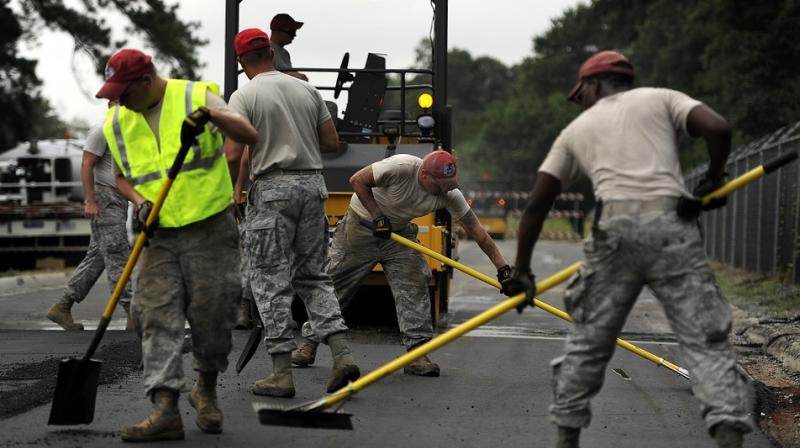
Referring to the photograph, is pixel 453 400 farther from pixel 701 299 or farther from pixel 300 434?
pixel 701 299

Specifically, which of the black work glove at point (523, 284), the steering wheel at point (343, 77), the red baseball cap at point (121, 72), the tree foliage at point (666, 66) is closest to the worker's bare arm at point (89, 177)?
the steering wheel at point (343, 77)

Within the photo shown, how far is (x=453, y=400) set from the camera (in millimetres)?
7207

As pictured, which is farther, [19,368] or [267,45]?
[19,368]

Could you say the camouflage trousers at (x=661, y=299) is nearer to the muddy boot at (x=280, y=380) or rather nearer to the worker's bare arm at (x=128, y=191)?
the worker's bare arm at (x=128, y=191)

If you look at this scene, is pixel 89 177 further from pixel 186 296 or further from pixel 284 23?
pixel 186 296

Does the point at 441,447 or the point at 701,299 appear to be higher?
the point at 701,299

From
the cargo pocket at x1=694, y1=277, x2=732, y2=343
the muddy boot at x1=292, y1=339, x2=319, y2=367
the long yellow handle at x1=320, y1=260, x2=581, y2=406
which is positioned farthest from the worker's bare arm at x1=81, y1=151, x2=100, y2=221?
the cargo pocket at x1=694, y1=277, x2=732, y2=343

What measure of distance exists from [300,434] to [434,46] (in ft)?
19.2

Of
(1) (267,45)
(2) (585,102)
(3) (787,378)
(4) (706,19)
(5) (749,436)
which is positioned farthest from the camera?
(4) (706,19)

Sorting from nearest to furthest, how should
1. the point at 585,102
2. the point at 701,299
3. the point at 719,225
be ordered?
1. the point at 701,299
2. the point at 585,102
3. the point at 719,225

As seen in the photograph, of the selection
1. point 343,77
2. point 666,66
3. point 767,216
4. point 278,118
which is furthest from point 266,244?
point 666,66

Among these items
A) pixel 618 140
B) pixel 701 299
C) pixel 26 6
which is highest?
pixel 26 6

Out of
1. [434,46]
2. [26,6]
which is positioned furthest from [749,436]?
[26,6]

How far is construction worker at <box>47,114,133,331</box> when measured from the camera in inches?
401
